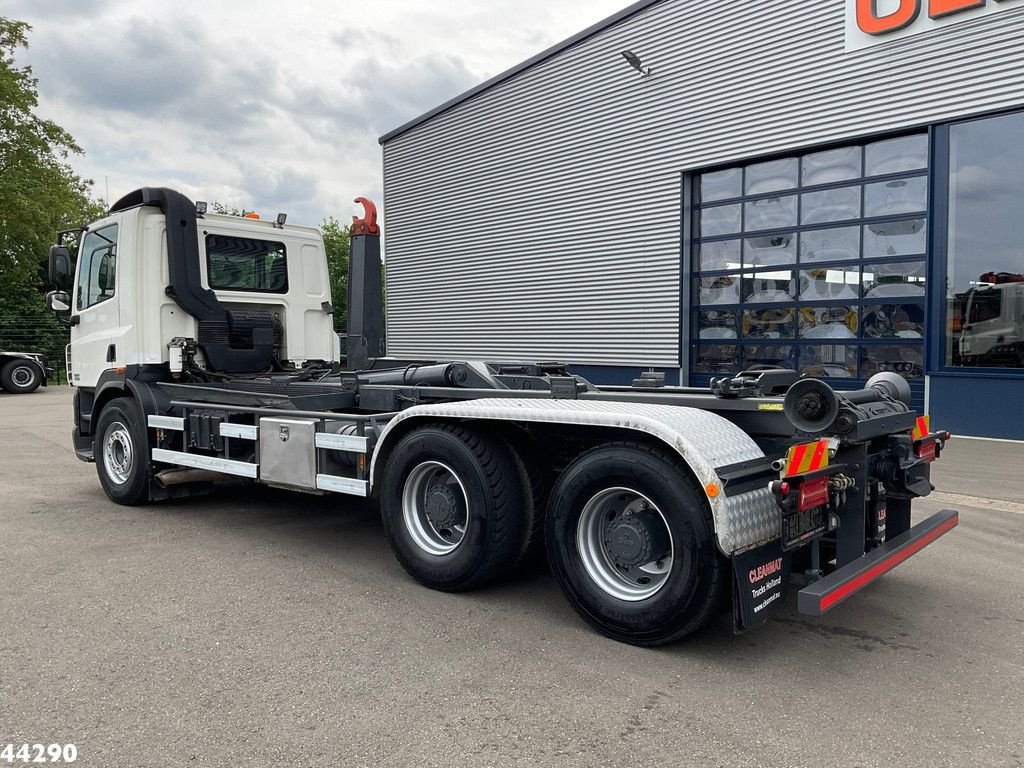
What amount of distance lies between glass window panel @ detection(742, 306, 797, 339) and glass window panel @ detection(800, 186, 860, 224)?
58.9 inches

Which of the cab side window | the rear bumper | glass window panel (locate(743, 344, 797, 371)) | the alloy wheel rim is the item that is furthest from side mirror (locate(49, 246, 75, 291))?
glass window panel (locate(743, 344, 797, 371))

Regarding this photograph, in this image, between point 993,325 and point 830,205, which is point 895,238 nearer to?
point 830,205

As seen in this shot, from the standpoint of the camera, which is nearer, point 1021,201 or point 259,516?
point 259,516

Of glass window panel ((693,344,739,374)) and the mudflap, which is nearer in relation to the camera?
the mudflap

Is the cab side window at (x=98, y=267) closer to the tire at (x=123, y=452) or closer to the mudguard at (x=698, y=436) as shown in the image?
the tire at (x=123, y=452)

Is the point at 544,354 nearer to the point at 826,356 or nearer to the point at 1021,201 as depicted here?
the point at 826,356

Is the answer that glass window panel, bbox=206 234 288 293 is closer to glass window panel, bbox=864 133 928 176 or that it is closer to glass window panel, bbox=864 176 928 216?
glass window panel, bbox=864 176 928 216

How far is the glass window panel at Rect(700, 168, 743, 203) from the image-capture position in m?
14.0

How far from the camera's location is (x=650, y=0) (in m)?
A: 14.8

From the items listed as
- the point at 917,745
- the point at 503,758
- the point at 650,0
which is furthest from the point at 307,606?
the point at 650,0

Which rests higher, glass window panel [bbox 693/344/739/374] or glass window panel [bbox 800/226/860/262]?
glass window panel [bbox 800/226/860/262]

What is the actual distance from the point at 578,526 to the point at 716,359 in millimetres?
10982

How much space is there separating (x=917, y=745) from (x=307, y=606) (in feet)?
10.0

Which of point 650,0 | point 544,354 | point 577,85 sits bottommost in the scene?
point 544,354
